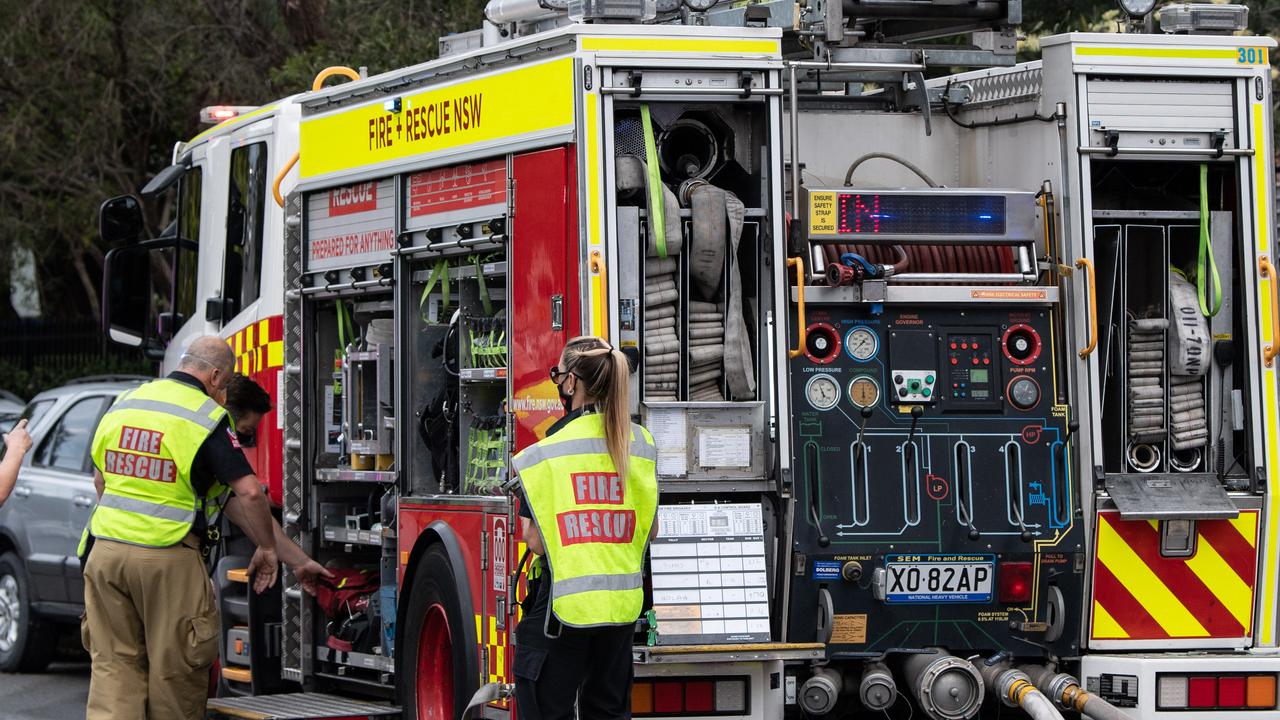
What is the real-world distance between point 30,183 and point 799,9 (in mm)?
15804

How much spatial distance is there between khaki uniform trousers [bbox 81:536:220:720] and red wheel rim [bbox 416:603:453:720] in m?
0.92

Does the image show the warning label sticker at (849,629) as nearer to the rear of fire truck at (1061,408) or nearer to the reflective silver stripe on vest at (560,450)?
the rear of fire truck at (1061,408)

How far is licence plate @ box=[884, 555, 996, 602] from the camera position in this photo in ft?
25.2

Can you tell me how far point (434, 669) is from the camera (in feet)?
28.0

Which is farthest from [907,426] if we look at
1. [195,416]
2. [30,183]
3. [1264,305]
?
[30,183]

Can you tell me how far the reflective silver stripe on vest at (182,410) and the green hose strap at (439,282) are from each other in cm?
111

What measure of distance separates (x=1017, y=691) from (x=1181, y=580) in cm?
90

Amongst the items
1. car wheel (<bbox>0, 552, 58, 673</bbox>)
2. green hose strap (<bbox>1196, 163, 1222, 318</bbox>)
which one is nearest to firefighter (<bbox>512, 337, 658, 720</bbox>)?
green hose strap (<bbox>1196, 163, 1222, 318</bbox>)

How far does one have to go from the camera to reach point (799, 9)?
8.19 metres

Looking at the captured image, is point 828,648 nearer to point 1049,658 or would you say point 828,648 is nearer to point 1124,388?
point 1049,658

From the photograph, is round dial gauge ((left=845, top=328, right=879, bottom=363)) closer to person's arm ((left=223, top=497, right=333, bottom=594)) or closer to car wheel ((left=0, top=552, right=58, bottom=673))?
person's arm ((left=223, top=497, right=333, bottom=594))

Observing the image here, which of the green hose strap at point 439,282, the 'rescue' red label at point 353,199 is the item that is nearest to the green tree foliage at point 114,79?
the 'rescue' red label at point 353,199

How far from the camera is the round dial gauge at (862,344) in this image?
7812 millimetres

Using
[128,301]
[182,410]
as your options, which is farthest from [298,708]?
[128,301]
